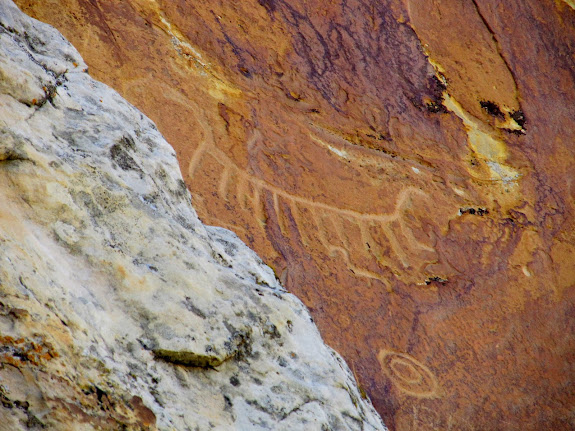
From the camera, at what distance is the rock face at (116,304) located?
1.40 m

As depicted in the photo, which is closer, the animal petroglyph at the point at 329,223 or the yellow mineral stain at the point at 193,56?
the animal petroglyph at the point at 329,223

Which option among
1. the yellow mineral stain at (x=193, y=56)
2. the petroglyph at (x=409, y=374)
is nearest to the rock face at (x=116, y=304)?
the petroglyph at (x=409, y=374)

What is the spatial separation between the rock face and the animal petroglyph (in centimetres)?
297

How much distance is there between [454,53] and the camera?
331 inches

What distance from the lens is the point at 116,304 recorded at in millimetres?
1728

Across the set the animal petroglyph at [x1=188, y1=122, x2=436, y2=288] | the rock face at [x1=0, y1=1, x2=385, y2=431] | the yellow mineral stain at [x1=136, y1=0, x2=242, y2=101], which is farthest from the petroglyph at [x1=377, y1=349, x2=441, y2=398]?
the yellow mineral stain at [x1=136, y1=0, x2=242, y2=101]

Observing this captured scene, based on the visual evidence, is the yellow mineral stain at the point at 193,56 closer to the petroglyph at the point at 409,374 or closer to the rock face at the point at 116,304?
the petroglyph at the point at 409,374

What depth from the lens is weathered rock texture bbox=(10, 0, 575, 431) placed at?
17.4ft

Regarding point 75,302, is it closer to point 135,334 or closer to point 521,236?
point 135,334

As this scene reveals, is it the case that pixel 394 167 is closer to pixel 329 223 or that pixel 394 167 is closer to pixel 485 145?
pixel 329 223

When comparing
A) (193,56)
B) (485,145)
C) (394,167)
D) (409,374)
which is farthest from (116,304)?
(485,145)

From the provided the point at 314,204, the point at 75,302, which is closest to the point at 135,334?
the point at 75,302

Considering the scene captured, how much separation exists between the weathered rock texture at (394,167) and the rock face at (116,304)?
285 cm

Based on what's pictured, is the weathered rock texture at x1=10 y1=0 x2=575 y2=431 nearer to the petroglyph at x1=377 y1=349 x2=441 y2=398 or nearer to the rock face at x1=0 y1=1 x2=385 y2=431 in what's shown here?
the petroglyph at x1=377 y1=349 x2=441 y2=398
